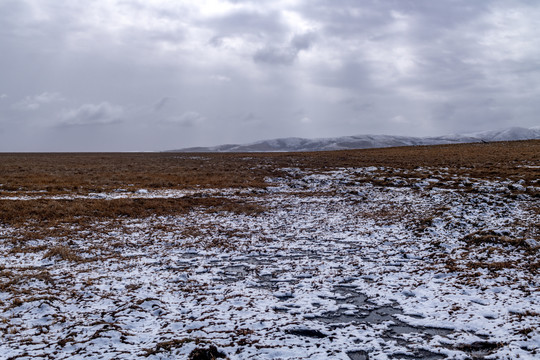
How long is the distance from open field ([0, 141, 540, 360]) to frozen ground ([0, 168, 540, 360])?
0.04 meters

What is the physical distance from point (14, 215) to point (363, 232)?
1579 cm

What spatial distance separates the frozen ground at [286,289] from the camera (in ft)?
20.6

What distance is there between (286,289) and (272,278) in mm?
918

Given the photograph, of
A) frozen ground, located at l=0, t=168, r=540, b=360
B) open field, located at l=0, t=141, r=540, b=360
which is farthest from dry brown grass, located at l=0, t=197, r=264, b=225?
frozen ground, located at l=0, t=168, r=540, b=360

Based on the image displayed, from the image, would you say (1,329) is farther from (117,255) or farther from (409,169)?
(409,169)

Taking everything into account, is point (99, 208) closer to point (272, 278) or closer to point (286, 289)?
point (272, 278)

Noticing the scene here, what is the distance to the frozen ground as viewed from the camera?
6.28 m

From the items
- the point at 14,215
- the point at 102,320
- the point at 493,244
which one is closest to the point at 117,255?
the point at 102,320

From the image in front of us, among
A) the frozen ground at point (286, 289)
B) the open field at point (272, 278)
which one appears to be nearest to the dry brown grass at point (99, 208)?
the open field at point (272, 278)

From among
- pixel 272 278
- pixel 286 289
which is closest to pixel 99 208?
pixel 272 278

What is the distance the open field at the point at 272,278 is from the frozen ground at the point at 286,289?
0.04 m

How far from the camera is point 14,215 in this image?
1596cm

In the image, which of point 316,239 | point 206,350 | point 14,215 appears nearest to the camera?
point 206,350

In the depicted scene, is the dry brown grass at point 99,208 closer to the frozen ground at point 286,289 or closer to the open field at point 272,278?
the open field at point 272,278
